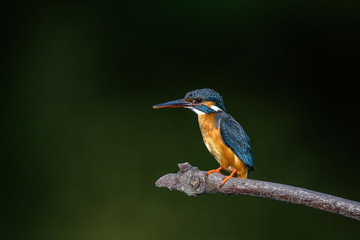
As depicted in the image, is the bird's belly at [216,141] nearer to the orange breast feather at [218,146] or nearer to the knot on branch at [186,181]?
the orange breast feather at [218,146]

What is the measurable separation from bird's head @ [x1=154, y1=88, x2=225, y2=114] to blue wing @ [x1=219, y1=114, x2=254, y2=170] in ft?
0.20

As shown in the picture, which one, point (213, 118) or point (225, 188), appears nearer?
point (225, 188)

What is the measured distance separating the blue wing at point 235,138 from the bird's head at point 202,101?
6cm

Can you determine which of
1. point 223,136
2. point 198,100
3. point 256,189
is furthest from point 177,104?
point 256,189

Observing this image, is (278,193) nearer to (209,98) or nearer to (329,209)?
(329,209)

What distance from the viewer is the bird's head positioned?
59.1 inches

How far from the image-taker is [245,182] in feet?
4.25

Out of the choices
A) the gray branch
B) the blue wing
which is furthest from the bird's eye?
the gray branch

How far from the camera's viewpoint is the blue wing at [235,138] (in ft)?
5.18

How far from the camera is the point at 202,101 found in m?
1.53

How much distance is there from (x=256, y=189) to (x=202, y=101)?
17.7 inches

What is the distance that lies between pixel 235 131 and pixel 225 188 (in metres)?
0.30

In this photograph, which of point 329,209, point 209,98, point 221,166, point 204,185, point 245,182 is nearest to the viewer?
point 329,209

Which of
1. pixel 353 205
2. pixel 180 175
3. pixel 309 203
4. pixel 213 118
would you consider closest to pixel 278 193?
pixel 309 203
